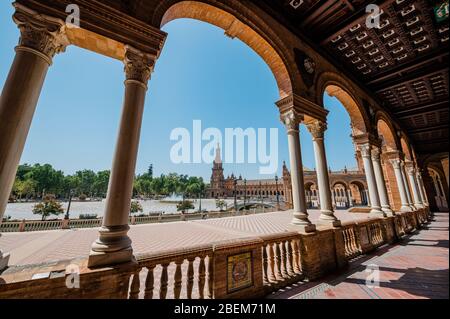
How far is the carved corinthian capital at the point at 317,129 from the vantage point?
6.41 meters

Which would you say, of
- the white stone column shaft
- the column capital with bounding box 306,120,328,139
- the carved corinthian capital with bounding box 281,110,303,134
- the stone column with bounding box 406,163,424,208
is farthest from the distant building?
the carved corinthian capital with bounding box 281,110,303,134

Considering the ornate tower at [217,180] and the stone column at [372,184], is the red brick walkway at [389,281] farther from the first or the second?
the ornate tower at [217,180]

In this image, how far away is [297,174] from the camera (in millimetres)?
5305

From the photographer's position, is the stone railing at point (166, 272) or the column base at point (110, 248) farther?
the stone railing at point (166, 272)

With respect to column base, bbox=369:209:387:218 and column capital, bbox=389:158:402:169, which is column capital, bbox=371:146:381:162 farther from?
column capital, bbox=389:158:402:169

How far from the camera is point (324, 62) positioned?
7.28 m

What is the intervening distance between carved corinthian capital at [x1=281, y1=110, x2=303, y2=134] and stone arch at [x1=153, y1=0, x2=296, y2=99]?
2.26 feet

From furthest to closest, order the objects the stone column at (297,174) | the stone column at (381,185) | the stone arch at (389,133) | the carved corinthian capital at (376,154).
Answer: the stone arch at (389,133)
the carved corinthian capital at (376,154)
the stone column at (381,185)
the stone column at (297,174)

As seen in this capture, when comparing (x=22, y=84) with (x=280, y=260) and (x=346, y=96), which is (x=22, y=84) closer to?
(x=280, y=260)

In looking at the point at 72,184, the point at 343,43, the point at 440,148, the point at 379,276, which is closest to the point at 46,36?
the point at 379,276

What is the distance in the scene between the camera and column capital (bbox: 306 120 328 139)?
6.41 m

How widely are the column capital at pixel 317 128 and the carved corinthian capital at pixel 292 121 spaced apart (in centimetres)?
98

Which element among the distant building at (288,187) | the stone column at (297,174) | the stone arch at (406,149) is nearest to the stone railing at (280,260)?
the stone column at (297,174)
